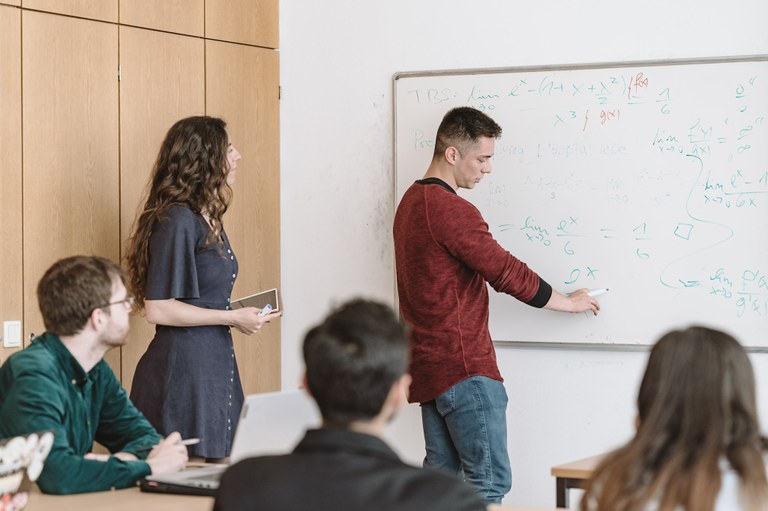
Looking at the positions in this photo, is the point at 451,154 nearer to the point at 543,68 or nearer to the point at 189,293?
the point at 543,68

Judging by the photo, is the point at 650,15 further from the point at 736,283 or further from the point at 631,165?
the point at 736,283

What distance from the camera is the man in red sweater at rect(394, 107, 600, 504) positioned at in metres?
3.59

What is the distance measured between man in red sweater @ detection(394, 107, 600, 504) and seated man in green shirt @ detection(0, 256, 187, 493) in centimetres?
130

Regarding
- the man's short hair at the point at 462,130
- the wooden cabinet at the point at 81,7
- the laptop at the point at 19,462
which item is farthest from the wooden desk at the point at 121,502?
the wooden cabinet at the point at 81,7

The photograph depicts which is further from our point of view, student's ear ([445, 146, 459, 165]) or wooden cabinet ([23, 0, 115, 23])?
student's ear ([445, 146, 459, 165])

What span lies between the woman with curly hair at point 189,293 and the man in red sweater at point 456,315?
650 millimetres

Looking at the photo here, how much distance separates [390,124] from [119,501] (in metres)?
2.63

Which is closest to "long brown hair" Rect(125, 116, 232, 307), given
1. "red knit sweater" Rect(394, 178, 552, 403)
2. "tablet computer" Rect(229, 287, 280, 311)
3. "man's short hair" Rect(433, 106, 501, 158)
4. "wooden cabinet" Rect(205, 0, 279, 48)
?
"tablet computer" Rect(229, 287, 280, 311)

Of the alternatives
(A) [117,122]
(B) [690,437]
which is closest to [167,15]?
(A) [117,122]

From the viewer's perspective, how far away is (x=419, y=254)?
3.68 meters

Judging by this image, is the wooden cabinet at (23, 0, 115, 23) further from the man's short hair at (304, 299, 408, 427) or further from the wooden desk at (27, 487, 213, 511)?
the man's short hair at (304, 299, 408, 427)

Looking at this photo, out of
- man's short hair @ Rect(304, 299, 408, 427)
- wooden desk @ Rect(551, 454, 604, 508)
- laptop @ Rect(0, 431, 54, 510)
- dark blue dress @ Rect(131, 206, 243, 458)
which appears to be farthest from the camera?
dark blue dress @ Rect(131, 206, 243, 458)

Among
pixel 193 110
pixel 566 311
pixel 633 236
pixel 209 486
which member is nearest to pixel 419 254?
pixel 566 311

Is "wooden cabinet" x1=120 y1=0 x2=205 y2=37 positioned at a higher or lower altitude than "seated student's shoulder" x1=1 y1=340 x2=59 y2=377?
higher
